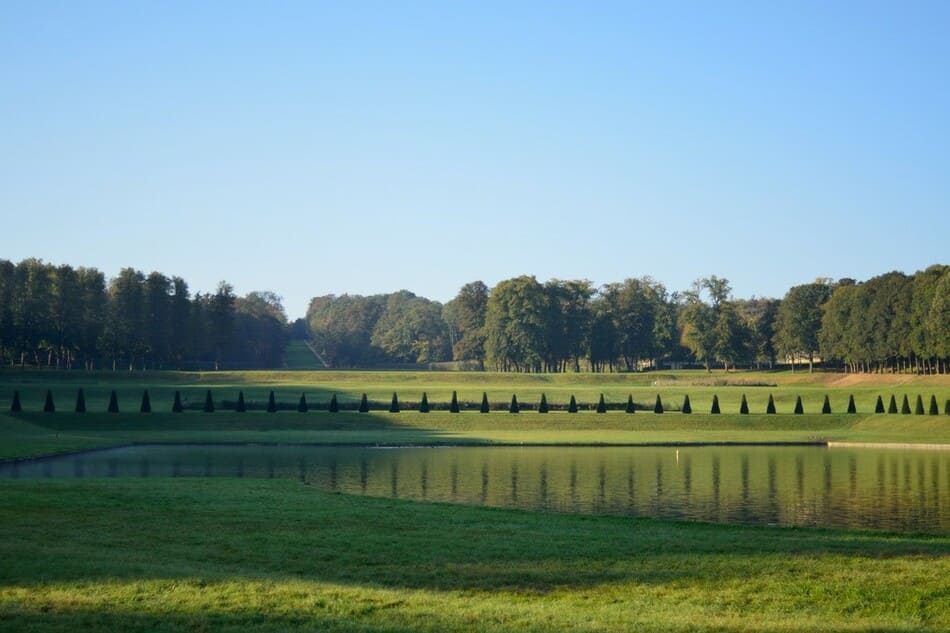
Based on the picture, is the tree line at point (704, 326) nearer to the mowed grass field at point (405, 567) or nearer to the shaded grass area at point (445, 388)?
the shaded grass area at point (445, 388)

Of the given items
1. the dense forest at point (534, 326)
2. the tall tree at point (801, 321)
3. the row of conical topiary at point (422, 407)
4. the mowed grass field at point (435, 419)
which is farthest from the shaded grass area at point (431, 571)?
the tall tree at point (801, 321)

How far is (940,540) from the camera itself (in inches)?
696

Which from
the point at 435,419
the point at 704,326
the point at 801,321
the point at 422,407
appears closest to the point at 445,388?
the point at 422,407

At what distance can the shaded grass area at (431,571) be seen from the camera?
36.1ft

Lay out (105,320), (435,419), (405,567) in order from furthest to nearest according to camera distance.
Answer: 1. (105,320)
2. (435,419)
3. (405,567)

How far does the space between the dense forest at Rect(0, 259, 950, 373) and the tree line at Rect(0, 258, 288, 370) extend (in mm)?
132

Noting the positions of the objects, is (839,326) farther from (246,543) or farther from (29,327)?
(246,543)

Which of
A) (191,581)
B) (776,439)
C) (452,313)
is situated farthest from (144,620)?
(452,313)

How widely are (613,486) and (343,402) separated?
135ft

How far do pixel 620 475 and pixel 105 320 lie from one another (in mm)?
73326

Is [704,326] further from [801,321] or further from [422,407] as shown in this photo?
[422,407]

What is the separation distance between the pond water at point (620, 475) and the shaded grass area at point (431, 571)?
493 centimetres

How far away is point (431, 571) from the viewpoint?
14.1 m

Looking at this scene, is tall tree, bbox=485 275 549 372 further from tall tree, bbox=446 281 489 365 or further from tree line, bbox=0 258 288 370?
tree line, bbox=0 258 288 370
